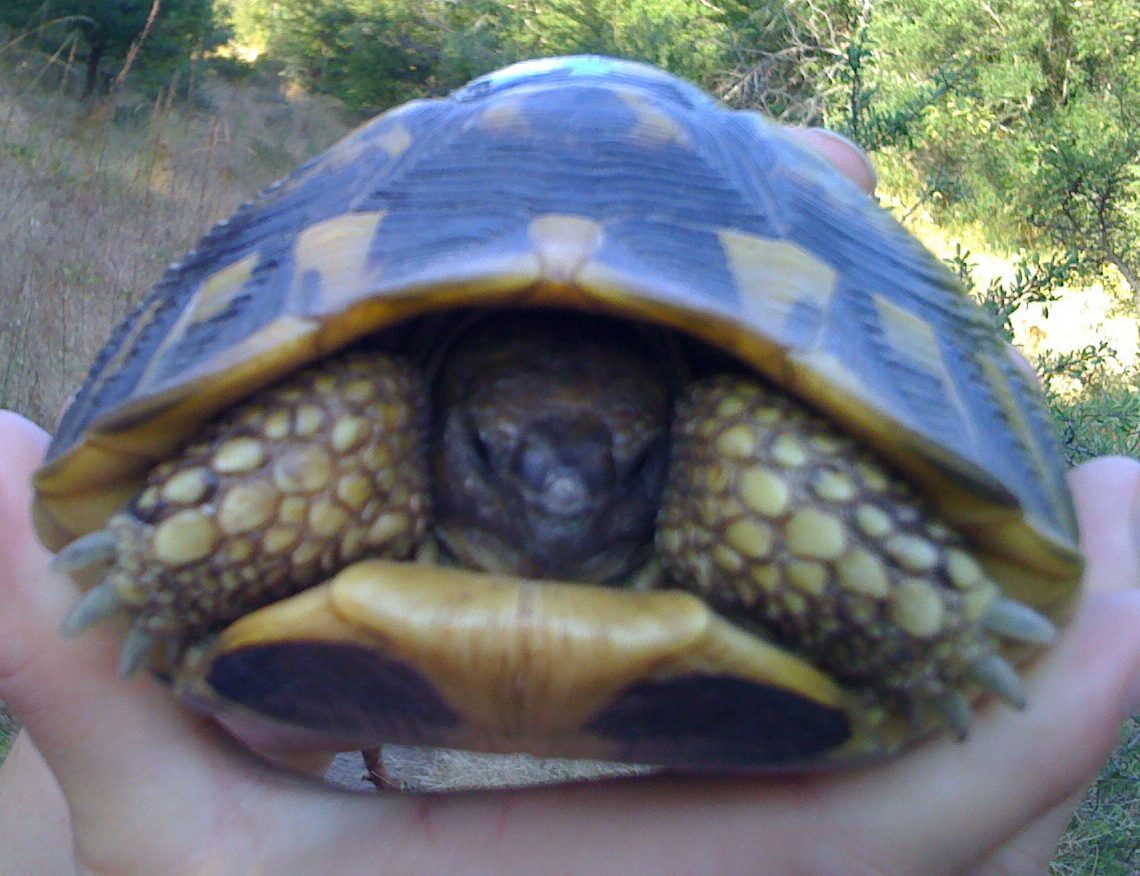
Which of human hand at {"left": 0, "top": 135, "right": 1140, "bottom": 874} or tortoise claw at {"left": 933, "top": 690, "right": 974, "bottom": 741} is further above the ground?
tortoise claw at {"left": 933, "top": 690, "right": 974, "bottom": 741}

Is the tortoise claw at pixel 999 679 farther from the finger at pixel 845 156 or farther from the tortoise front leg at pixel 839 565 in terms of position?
the finger at pixel 845 156

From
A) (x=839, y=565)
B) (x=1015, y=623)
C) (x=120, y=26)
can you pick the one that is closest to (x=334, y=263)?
(x=839, y=565)

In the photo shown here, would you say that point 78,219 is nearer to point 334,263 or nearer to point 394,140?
point 394,140

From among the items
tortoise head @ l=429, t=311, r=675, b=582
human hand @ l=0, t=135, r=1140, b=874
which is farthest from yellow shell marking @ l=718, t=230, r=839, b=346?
human hand @ l=0, t=135, r=1140, b=874

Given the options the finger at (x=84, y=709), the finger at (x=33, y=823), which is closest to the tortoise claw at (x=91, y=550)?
the finger at (x=84, y=709)

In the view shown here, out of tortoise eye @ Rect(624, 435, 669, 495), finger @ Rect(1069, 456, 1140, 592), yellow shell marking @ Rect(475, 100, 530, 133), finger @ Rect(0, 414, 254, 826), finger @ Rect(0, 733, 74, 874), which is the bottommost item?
finger @ Rect(0, 733, 74, 874)

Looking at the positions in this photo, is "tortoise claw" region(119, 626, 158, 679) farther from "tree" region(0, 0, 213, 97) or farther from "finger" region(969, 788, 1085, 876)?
"tree" region(0, 0, 213, 97)

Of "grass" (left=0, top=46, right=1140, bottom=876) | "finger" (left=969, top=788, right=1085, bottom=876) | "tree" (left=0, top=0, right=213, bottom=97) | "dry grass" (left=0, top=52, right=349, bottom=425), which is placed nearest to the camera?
"finger" (left=969, top=788, right=1085, bottom=876)

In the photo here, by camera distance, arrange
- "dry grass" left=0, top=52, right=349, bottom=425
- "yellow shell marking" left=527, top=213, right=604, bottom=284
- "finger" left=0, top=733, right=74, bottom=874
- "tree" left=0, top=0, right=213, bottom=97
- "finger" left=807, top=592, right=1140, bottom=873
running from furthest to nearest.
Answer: "tree" left=0, top=0, right=213, bottom=97 < "dry grass" left=0, top=52, right=349, bottom=425 < "finger" left=0, top=733, right=74, bottom=874 < "finger" left=807, top=592, right=1140, bottom=873 < "yellow shell marking" left=527, top=213, right=604, bottom=284
